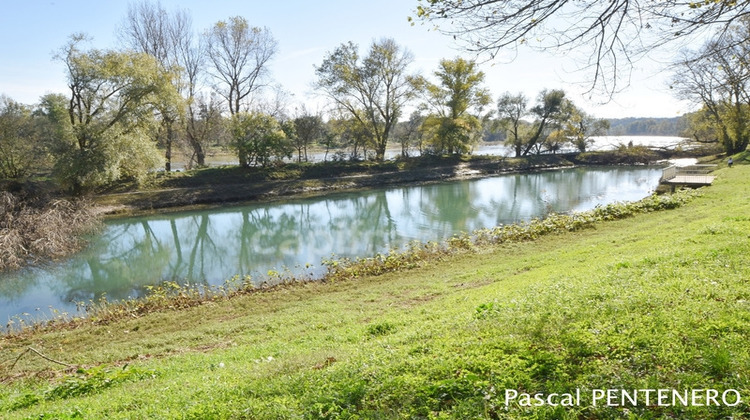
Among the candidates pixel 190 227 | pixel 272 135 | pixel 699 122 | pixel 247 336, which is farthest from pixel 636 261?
pixel 699 122

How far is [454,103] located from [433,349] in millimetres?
40551

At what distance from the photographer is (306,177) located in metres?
34.3

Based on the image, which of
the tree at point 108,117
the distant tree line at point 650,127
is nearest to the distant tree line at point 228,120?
the tree at point 108,117

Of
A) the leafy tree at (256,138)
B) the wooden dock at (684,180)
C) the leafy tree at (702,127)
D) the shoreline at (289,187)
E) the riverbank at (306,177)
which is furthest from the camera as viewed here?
the leafy tree at (702,127)

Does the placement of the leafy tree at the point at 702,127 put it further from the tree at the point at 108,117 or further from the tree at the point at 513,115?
the tree at the point at 108,117

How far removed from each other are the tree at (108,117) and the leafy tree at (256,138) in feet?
23.6

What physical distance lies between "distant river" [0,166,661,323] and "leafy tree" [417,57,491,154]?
11005mm

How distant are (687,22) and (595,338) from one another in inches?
138

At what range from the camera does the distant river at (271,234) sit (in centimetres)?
1255

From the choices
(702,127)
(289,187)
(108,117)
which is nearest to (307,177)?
(289,187)

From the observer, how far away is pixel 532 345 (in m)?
3.85

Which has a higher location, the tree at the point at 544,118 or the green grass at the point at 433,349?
the tree at the point at 544,118

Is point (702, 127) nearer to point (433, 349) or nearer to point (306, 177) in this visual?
point (306, 177)

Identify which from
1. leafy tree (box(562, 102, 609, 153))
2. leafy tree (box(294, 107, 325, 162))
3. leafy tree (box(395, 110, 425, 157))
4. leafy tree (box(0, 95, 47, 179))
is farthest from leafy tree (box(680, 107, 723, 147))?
leafy tree (box(0, 95, 47, 179))
